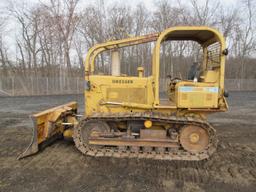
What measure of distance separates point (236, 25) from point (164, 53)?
14.7 metres

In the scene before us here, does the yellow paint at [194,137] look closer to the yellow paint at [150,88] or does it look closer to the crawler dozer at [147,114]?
the crawler dozer at [147,114]

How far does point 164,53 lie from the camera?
2828cm

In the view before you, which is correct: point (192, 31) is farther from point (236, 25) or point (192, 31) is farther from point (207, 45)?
point (236, 25)

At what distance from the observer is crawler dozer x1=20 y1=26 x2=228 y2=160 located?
4.59m

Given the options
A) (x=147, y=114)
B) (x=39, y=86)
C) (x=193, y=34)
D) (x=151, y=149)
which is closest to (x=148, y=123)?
(x=147, y=114)

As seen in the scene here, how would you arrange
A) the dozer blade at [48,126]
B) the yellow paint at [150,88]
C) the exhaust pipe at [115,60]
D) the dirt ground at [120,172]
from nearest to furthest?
the dirt ground at [120,172] → the yellow paint at [150,88] → the dozer blade at [48,126] → the exhaust pipe at [115,60]

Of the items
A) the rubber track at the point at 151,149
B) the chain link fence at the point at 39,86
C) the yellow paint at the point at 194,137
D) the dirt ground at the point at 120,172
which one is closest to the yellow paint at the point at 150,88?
the rubber track at the point at 151,149

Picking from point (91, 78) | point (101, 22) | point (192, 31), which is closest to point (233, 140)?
point (192, 31)

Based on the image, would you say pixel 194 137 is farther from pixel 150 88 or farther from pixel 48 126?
pixel 48 126

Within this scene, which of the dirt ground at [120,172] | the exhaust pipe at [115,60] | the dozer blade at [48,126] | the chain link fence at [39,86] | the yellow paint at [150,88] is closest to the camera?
the dirt ground at [120,172]

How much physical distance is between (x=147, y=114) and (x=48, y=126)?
101 inches

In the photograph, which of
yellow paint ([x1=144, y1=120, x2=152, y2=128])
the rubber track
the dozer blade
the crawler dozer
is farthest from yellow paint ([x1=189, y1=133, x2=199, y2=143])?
the dozer blade

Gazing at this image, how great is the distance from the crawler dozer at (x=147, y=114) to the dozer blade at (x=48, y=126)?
0.02 m

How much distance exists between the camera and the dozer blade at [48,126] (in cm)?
472
